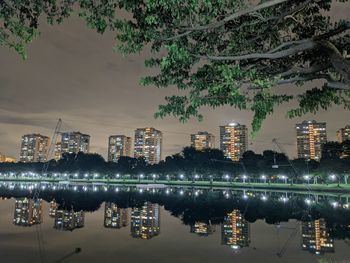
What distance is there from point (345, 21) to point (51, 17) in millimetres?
8473

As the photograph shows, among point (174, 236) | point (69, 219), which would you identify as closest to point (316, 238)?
point (174, 236)

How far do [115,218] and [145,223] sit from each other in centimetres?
392

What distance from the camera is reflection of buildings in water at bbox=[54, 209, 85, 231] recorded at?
966 inches

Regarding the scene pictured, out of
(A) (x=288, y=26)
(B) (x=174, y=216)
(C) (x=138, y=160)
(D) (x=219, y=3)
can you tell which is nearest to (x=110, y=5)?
(D) (x=219, y=3)

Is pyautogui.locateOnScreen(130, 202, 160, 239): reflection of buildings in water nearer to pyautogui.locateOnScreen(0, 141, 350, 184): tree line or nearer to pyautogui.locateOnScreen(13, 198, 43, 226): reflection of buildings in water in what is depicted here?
pyautogui.locateOnScreen(13, 198, 43, 226): reflection of buildings in water

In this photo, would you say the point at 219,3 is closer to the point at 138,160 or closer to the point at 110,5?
the point at 110,5

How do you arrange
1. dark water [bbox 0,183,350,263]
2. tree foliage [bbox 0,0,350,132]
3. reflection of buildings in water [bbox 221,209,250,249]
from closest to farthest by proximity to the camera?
tree foliage [bbox 0,0,350,132], dark water [bbox 0,183,350,263], reflection of buildings in water [bbox 221,209,250,249]

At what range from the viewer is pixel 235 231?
72.5 ft

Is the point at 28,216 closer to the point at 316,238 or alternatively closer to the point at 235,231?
the point at 235,231

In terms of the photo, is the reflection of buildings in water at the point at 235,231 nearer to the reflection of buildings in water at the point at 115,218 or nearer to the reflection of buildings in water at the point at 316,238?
the reflection of buildings in water at the point at 316,238

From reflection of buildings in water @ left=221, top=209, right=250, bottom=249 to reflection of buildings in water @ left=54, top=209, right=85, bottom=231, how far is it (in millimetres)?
10926

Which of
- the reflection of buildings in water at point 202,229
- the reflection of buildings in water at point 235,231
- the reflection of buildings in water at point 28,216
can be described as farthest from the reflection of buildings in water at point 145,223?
the reflection of buildings in water at point 28,216

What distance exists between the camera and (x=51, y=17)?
8.56m

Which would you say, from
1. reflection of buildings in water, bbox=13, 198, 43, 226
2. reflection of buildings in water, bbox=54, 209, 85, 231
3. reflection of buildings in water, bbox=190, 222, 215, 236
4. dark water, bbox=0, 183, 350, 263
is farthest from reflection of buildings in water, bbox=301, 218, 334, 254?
reflection of buildings in water, bbox=13, 198, 43, 226
